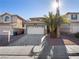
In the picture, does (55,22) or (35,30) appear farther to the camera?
(35,30)

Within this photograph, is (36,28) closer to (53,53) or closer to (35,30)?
(35,30)

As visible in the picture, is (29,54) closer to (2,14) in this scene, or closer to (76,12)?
(76,12)

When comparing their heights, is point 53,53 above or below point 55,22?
below

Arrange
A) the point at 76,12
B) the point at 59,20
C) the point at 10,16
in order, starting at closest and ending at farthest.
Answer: the point at 59,20
the point at 76,12
the point at 10,16

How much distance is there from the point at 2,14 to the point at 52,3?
18219mm

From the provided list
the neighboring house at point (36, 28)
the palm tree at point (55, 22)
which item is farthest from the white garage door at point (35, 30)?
the palm tree at point (55, 22)

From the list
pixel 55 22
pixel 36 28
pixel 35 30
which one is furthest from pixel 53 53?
pixel 36 28

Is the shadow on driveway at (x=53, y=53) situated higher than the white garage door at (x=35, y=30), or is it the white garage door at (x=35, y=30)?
the white garage door at (x=35, y=30)

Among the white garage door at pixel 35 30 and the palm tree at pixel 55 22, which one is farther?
the white garage door at pixel 35 30

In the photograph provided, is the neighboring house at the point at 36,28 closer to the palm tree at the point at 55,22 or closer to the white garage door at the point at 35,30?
the white garage door at the point at 35,30

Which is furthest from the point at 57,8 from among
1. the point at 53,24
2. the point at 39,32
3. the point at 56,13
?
the point at 39,32

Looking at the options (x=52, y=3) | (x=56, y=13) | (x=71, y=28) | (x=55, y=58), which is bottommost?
(x=55, y=58)

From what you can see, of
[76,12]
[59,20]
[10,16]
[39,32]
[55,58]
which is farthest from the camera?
[10,16]

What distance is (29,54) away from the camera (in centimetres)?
1298
